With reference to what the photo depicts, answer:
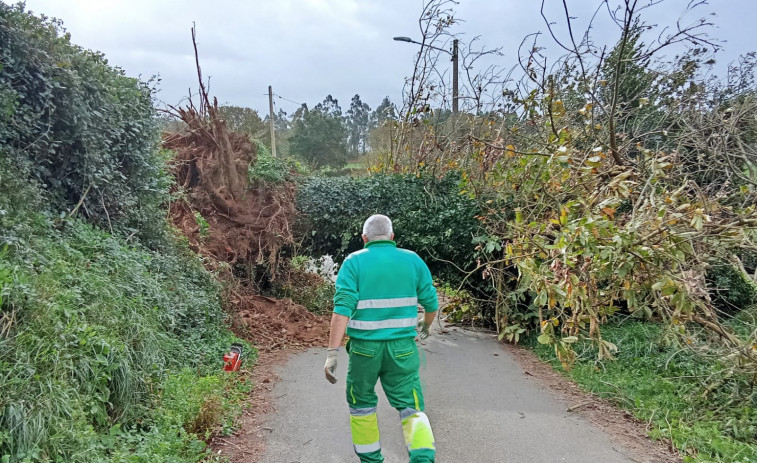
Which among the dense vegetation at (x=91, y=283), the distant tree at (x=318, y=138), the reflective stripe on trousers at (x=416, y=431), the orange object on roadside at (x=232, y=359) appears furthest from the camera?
the distant tree at (x=318, y=138)

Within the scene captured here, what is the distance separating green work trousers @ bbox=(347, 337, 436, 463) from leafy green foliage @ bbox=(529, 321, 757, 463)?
2377 mm

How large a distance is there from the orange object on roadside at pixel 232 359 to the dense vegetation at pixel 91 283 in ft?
0.52

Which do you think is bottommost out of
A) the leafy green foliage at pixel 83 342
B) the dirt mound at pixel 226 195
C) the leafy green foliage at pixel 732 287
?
the leafy green foliage at pixel 732 287

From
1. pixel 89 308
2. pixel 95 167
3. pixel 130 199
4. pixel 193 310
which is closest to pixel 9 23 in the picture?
pixel 95 167

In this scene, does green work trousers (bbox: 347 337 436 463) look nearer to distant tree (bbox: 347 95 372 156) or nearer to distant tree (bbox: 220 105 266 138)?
distant tree (bbox: 220 105 266 138)

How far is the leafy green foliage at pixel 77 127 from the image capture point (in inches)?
186

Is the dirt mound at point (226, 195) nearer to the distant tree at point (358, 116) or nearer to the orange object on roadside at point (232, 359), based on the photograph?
the orange object on roadside at point (232, 359)

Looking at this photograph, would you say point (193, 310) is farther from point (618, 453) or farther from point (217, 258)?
point (618, 453)

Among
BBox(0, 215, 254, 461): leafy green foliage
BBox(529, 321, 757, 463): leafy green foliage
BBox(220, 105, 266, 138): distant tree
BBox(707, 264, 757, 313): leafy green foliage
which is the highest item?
BBox(220, 105, 266, 138): distant tree

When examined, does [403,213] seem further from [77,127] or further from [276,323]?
[77,127]

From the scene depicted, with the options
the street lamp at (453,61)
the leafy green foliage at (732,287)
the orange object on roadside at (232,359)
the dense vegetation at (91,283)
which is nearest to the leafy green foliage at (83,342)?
the dense vegetation at (91,283)

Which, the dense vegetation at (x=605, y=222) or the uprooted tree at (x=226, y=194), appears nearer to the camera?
the dense vegetation at (x=605, y=222)

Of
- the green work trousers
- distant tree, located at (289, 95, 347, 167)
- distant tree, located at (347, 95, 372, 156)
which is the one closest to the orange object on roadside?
the green work trousers

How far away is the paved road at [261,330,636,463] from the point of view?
3.95 m
